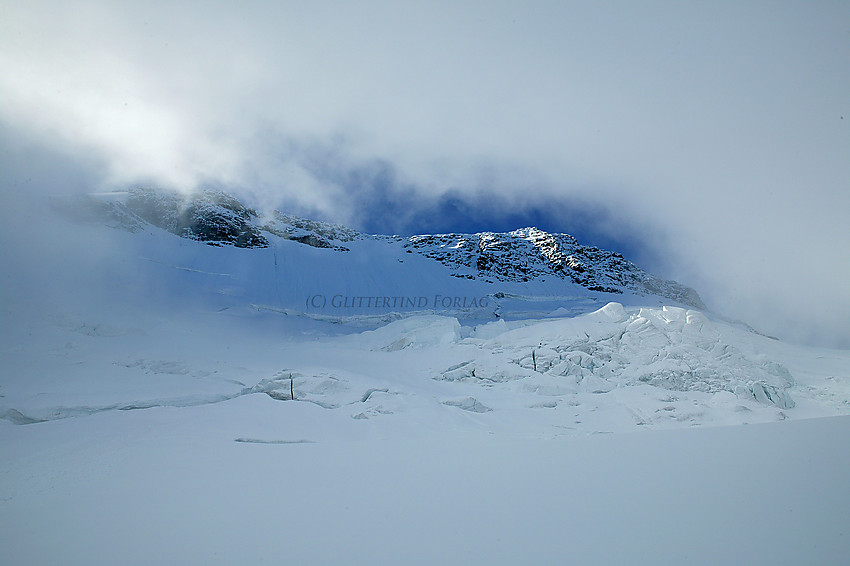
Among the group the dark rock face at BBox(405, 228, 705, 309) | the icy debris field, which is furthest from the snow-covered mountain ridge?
the icy debris field

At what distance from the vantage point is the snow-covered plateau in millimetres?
2080

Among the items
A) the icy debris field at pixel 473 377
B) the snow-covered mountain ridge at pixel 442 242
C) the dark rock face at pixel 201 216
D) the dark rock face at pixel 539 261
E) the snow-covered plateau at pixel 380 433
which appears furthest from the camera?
the dark rock face at pixel 539 261

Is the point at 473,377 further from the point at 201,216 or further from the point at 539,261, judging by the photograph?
the point at 539,261

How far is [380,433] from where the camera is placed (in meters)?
6.07

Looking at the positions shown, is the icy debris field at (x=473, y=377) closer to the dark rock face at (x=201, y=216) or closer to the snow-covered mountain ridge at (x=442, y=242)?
the snow-covered mountain ridge at (x=442, y=242)

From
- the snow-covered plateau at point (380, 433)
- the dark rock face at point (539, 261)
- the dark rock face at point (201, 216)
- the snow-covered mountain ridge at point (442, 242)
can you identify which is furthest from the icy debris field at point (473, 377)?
the dark rock face at point (539, 261)

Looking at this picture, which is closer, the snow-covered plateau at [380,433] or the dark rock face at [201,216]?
the snow-covered plateau at [380,433]

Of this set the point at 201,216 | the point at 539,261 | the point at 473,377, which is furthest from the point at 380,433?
the point at 539,261

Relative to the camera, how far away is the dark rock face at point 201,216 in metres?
38.2

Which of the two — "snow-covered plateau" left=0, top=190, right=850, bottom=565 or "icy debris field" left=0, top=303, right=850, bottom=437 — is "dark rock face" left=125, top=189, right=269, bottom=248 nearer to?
"snow-covered plateau" left=0, top=190, right=850, bottom=565

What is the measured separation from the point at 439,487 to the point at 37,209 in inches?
1204

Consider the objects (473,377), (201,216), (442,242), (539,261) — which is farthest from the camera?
(442,242)

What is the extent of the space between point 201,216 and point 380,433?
46400mm

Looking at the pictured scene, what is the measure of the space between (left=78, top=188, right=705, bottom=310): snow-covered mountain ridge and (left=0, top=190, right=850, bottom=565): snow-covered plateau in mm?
13813
